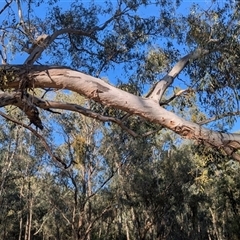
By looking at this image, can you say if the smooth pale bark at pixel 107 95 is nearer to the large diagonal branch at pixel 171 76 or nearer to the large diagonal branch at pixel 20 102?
the large diagonal branch at pixel 20 102

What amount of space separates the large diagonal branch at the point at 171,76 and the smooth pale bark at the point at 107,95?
0.28m

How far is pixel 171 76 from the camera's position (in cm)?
609

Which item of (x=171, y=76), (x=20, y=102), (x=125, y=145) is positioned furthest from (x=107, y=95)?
(x=125, y=145)

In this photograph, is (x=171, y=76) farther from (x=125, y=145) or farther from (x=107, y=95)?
(x=125, y=145)

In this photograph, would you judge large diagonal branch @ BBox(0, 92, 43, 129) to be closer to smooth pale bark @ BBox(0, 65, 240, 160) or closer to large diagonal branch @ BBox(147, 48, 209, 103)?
smooth pale bark @ BBox(0, 65, 240, 160)

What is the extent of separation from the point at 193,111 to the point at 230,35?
2.33 meters

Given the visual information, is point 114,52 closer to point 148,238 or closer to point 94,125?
point 94,125

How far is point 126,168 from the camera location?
17984 millimetres

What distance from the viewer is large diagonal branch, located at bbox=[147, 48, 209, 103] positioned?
5.57 metres

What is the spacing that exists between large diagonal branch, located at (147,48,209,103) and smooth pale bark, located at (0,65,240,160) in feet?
0.93

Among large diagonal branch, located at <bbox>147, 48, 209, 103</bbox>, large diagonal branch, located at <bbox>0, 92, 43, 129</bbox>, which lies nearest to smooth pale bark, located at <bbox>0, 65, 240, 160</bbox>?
large diagonal branch, located at <bbox>0, 92, 43, 129</bbox>

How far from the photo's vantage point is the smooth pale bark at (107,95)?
4.98 metres

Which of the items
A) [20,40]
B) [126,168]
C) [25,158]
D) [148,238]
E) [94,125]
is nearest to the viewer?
[20,40]

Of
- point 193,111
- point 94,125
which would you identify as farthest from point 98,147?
point 193,111
